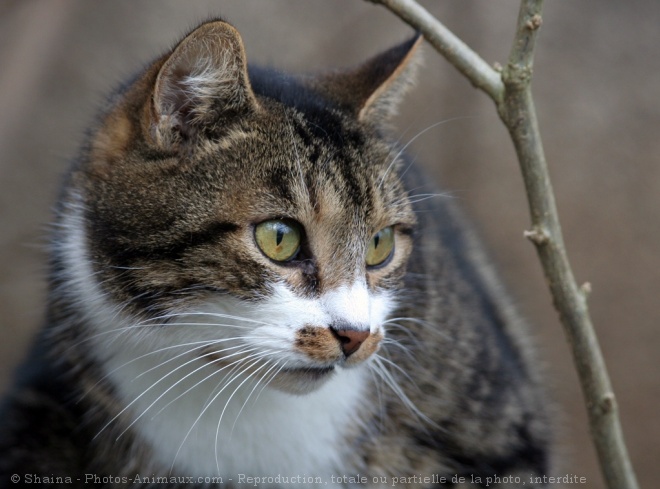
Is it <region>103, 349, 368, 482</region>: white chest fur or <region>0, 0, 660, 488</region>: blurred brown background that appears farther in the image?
<region>0, 0, 660, 488</region>: blurred brown background

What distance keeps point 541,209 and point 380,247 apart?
0.45 metres

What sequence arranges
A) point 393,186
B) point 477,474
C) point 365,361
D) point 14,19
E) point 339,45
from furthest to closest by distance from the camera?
point 339,45 → point 14,19 → point 477,474 → point 393,186 → point 365,361

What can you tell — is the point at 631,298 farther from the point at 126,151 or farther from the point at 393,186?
the point at 126,151

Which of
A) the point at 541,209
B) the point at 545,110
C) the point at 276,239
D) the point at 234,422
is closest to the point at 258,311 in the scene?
the point at 276,239

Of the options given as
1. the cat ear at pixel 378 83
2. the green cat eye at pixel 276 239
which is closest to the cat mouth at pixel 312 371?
the green cat eye at pixel 276 239

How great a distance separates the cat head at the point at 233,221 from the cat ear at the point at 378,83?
15 cm

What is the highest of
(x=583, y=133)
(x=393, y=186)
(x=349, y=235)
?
(x=583, y=133)

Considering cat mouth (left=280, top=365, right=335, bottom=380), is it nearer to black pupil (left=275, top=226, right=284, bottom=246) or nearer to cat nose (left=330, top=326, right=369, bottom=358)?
cat nose (left=330, top=326, right=369, bottom=358)

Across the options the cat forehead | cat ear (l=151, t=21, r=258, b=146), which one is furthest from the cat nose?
cat ear (l=151, t=21, r=258, b=146)

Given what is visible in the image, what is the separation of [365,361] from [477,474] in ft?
2.97

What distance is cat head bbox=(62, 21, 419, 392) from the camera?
Answer: 6.05 feet

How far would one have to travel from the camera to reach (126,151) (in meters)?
2.02

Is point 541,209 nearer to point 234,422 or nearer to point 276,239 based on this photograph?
point 276,239

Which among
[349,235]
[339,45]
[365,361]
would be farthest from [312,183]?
[339,45]
